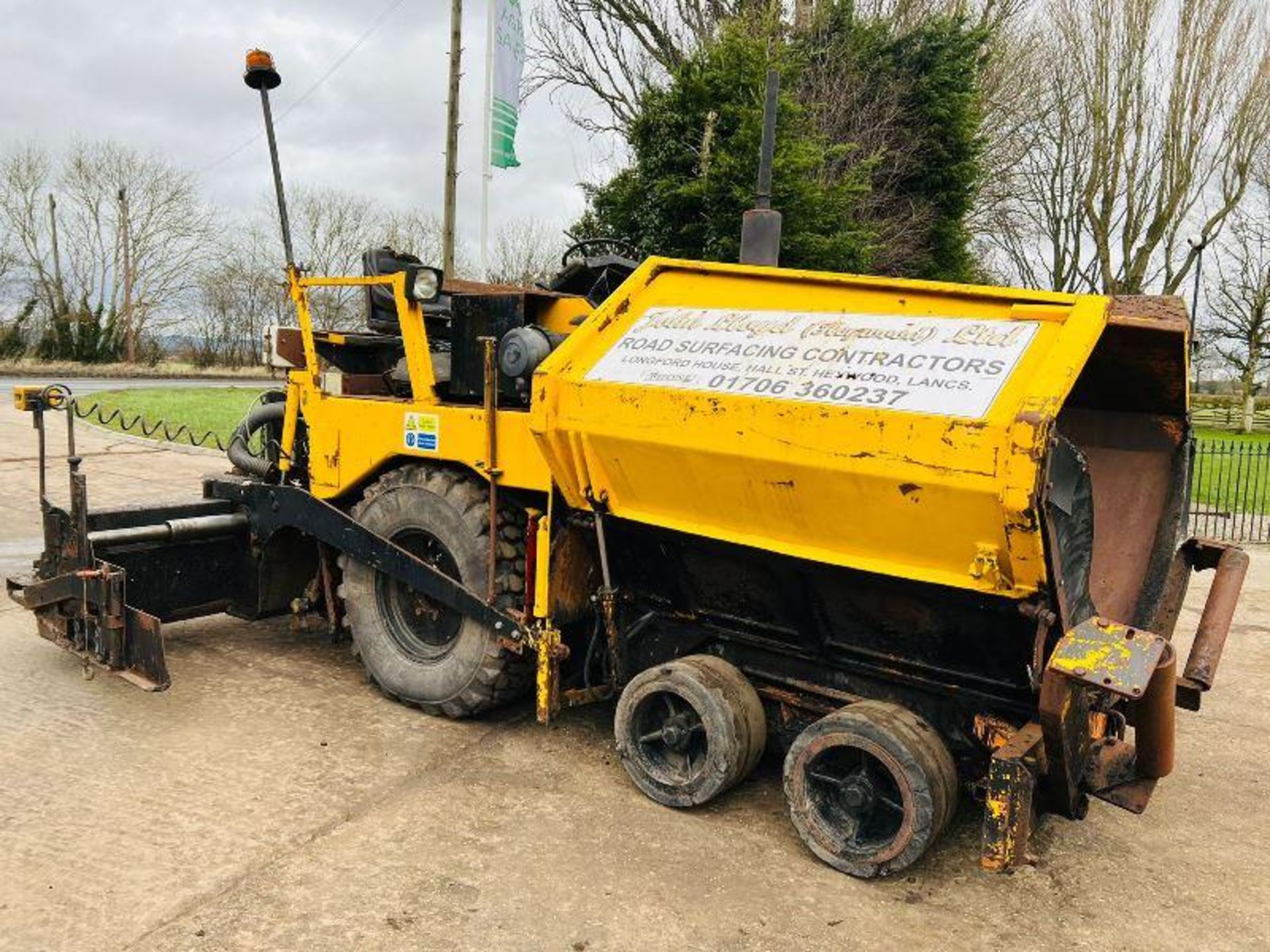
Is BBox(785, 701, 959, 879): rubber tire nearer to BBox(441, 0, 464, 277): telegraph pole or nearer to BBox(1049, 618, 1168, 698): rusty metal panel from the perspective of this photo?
BBox(1049, 618, 1168, 698): rusty metal panel

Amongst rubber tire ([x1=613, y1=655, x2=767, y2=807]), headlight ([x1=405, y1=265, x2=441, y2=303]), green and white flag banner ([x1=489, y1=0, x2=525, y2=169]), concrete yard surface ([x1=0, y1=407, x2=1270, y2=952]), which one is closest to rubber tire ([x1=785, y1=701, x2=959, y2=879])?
concrete yard surface ([x1=0, y1=407, x2=1270, y2=952])

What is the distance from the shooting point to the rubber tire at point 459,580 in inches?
159

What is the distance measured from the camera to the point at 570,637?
4141mm

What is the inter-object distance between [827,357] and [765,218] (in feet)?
4.49

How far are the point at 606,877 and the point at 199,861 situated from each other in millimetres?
1231

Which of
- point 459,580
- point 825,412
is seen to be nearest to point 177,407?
point 459,580

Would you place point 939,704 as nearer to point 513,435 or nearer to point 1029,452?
point 1029,452

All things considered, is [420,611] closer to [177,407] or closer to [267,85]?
[267,85]

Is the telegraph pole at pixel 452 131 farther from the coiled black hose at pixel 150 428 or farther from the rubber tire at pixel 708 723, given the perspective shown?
the rubber tire at pixel 708 723

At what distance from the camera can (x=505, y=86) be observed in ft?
44.4

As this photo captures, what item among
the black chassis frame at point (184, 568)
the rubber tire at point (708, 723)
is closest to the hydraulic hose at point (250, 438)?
the black chassis frame at point (184, 568)

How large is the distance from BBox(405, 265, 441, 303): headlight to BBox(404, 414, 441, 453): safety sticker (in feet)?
1.63

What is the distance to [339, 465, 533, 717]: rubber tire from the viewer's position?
405 cm

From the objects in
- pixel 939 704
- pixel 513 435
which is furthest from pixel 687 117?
pixel 939 704
